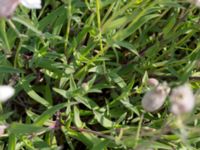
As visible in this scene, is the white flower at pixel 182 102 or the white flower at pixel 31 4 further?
the white flower at pixel 31 4

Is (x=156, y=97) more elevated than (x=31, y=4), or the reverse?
(x=31, y=4)

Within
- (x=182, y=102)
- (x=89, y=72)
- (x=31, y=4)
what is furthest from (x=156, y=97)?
(x=89, y=72)

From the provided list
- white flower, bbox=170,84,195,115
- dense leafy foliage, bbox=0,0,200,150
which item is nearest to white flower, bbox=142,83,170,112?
white flower, bbox=170,84,195,115

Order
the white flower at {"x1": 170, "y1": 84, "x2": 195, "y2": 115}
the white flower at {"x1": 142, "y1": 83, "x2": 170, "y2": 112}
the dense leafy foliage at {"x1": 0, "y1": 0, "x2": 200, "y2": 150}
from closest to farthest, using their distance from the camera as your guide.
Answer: the white flower at {"x1": 170, "y1": 84, "x2": 195, "y2": 115} < the white flower at {"x1": 142, "y1": 83, "x2": 170, "y2": 112} < the dense leafy foliage at {"x1": 0, "y1": 0, "x2": 200, "y2": 150}

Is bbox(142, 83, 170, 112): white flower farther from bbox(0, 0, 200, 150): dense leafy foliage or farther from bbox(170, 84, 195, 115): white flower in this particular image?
bbox(0, 0, 200, 150): dense leafy foliage

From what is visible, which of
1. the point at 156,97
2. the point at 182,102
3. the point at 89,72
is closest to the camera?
the point at 182,102

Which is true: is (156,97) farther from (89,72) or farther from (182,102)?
(89,72)

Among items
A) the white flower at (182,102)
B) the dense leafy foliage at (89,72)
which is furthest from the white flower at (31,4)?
the white flower at (182,102)

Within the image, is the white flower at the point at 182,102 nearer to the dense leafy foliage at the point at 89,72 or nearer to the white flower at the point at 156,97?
the white flower at the point at 156,97

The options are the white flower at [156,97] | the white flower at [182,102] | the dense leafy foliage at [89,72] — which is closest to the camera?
the white flower at [182,102]

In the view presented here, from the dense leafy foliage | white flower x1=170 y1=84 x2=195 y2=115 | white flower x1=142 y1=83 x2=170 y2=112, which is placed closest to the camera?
white flower x1=170 y1=84 x2=195 y2=115

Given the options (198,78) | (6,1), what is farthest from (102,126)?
(6,1)

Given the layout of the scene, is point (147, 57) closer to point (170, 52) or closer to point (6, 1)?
point (170, 52)

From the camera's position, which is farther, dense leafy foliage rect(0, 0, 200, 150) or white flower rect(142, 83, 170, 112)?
dense leafy foliage rect(0, 0, 200, 150)
